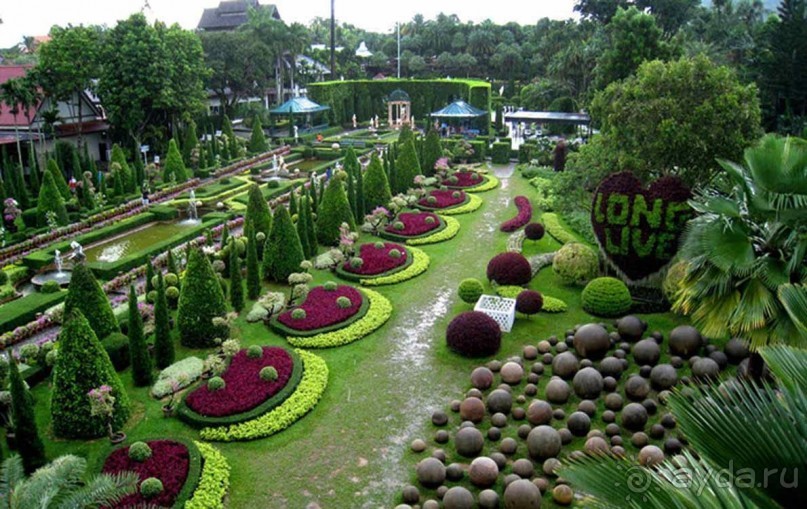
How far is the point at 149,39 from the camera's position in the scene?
46344 mm

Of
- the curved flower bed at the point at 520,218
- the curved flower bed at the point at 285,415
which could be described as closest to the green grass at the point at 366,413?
the curved flower bed at the point at 285,415

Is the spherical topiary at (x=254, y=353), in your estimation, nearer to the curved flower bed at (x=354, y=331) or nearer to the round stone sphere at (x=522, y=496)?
the curved flower bed at (x=354, y=331)

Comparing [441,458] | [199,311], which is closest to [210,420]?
[199,311]

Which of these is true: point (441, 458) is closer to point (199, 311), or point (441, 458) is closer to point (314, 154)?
point (199, 311)

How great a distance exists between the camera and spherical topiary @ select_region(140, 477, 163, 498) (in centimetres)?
1360

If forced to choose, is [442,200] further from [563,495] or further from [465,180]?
[563,495]

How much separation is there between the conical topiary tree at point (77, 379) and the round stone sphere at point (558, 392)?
11.0 metres

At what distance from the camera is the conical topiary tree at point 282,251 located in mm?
25406

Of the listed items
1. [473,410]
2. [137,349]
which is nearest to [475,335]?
[473,410]

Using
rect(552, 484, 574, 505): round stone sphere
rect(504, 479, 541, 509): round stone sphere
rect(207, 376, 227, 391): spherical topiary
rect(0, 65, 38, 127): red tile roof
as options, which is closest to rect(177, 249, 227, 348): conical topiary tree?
rect(207, 376, 227, 391): spherical topiary

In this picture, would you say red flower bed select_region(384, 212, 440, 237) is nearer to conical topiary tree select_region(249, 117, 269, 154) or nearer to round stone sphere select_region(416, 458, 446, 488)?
round stone sphere select_region(416, 458, 446, 488)

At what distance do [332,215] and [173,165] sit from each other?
55.4ft

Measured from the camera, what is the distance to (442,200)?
37.7m

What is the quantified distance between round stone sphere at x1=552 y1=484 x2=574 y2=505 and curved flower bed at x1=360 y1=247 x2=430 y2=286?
44.5 feet
